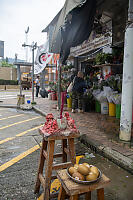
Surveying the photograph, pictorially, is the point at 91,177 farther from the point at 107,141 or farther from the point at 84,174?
the point at 107,141

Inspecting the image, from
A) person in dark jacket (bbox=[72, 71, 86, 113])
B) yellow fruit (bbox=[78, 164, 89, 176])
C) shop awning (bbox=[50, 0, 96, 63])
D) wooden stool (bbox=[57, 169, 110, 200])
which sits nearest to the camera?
wooden stool (bbox=[57, 169, 110, 200])

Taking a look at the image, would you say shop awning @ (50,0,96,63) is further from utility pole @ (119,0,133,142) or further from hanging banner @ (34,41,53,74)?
hanging banner @ (34,41,53,74)

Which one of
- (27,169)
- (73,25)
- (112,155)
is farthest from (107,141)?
(73,25)

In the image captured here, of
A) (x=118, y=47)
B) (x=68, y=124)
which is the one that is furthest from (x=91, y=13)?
(x=68, y=124)

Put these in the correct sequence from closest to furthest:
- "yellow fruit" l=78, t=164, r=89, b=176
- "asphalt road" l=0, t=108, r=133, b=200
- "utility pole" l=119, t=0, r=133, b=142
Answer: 1. "yellow fruit" l=78, t=164, r=89, b=176
2. "asphalt road" l=0, t=108, r=133, b=200
3. "utility pole" l=119, t=0, r=133, b=142

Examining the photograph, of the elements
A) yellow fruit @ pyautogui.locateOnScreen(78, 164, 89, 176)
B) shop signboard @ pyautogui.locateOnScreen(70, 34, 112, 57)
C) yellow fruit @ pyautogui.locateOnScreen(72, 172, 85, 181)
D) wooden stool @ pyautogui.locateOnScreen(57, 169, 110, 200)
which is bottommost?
wooden stool @ pyautogui.locateOnScreen(57, 169, 110, 200)

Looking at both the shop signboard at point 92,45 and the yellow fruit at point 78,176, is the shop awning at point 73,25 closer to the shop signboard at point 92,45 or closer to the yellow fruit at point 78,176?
the shop signboard at point 92,45

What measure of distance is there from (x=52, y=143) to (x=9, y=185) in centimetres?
106

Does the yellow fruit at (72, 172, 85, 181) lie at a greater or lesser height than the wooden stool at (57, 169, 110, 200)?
greater

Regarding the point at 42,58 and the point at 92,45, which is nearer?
the point at 42,58

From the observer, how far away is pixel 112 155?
3299 millimetres

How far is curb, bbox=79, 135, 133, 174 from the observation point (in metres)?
2.94

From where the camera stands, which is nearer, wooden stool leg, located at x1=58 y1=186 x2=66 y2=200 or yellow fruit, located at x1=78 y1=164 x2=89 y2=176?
yellow fruit, located at x1=78 y1=164 x2=89 y2=176

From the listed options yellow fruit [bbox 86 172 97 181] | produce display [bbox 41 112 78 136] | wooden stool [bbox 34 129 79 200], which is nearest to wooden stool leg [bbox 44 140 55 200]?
wooden stool [bbox 34 129 79 200]
